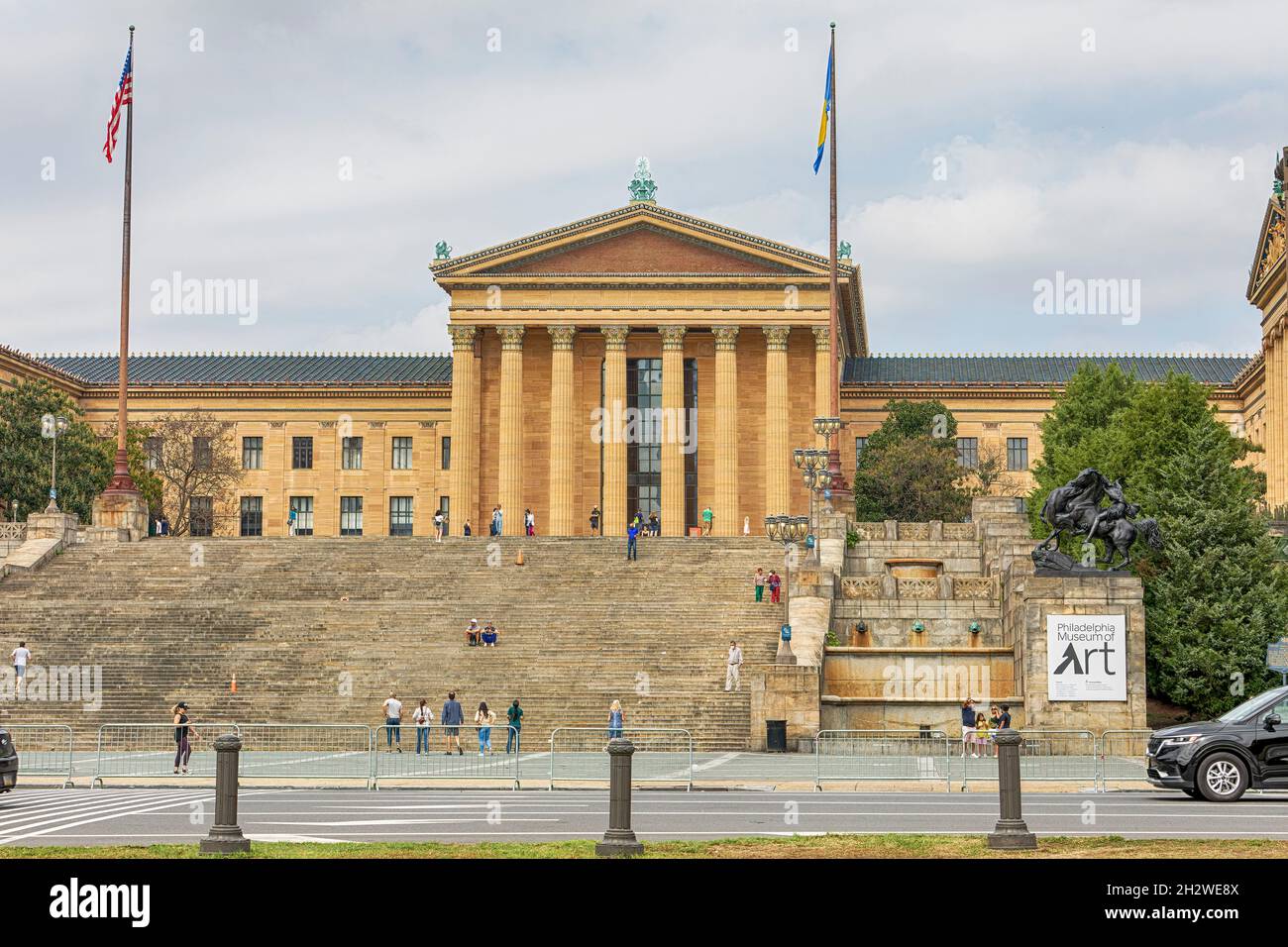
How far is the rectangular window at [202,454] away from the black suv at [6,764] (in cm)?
6802

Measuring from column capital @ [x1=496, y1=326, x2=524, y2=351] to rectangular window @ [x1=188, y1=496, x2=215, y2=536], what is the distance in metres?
21.0

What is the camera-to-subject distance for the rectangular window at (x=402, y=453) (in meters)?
101

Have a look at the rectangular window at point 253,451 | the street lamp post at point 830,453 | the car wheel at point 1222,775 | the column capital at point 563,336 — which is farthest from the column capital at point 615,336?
the car wheel at point 1222,775

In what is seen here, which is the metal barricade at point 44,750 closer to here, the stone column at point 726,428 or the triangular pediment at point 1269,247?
the stone column at point 726,428

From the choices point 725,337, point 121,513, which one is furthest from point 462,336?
point 121,513

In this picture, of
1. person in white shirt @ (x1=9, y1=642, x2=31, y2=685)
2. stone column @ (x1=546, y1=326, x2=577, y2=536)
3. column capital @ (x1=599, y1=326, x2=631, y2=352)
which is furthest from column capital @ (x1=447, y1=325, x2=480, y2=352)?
person in white shirt @ (x1=9, y1=642, x2=31, y2=685)

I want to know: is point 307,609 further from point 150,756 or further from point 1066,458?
point 1066,458

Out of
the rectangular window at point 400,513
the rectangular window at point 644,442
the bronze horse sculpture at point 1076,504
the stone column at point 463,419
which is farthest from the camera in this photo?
the rectangular window at point 400,513

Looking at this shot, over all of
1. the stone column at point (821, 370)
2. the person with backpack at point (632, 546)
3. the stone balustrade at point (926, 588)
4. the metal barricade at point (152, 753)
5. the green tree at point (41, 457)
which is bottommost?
the metal barricade at point (152, 753)

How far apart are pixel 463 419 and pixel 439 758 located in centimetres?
5504

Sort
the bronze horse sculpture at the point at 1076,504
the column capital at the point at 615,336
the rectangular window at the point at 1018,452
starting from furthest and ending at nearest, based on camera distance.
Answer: the rectangular window at the point at 1018,452 < the column capital at the point at 615,336 < the bronze horse sculpture at the point at 1076,504

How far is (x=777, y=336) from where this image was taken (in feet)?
286
